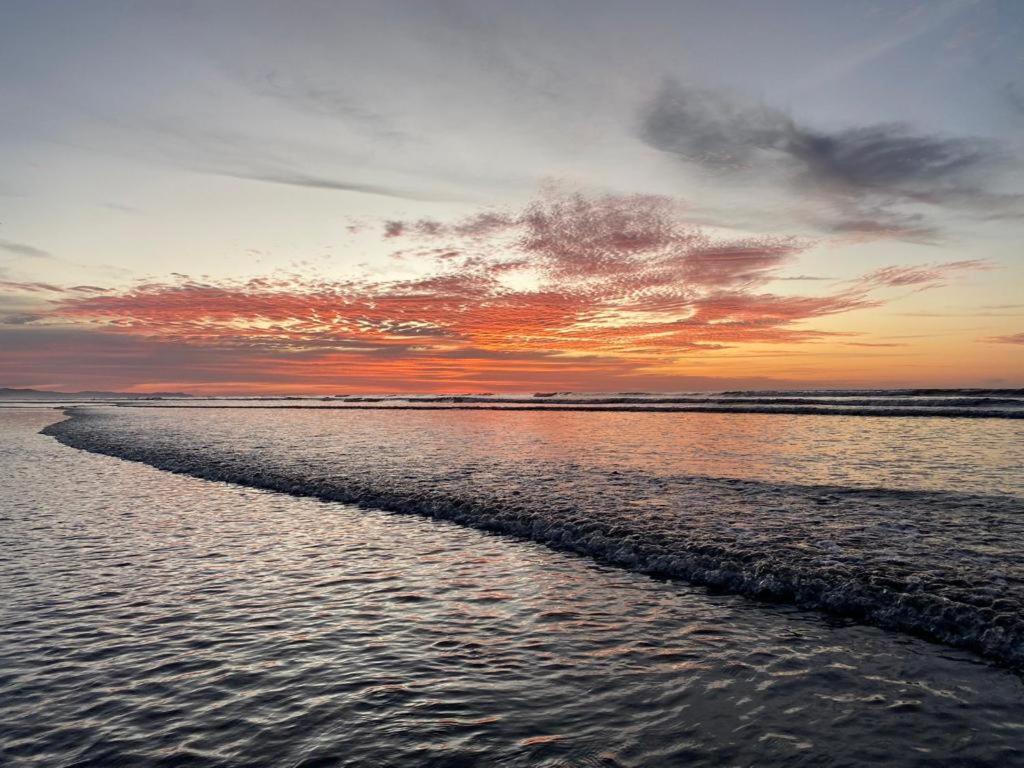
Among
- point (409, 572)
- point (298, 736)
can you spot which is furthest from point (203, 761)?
point (409, 572)

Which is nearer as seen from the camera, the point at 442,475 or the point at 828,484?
the point at 828,484

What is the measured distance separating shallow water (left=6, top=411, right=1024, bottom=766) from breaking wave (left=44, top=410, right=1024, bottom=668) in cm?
92

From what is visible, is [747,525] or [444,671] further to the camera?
[747,525]

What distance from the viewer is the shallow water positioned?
6.72 m

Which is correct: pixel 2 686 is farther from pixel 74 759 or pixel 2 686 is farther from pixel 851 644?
pixel 851 644

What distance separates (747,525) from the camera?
53.5 feet

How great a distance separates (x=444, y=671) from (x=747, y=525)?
10.4 m

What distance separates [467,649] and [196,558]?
324 inches

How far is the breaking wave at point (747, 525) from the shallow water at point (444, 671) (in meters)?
0.92

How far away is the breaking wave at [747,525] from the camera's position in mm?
10898

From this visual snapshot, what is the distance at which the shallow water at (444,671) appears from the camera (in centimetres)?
672

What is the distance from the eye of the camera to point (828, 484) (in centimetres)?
2272

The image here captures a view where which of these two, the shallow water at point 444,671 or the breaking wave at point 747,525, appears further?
the breaking wave at point 747,525

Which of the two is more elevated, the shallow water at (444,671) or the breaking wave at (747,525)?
the breaking wave at (747,525)
